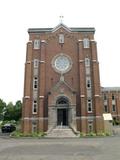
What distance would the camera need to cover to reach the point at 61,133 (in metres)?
31.7

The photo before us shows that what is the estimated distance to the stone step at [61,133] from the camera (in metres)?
31.2

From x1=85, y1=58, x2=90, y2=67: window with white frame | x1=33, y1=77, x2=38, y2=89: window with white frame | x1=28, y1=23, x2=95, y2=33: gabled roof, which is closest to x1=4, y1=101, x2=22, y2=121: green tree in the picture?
x1=33, y1=77, x2=38, y2=89: window with white frame

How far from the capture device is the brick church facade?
3459 cm

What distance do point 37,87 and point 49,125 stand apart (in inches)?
244

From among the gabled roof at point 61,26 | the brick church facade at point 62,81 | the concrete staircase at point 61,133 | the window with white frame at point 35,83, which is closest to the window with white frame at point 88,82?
the brick church facade at point 62,81

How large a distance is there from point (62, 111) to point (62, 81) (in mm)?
4493

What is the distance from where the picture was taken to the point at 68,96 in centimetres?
3491

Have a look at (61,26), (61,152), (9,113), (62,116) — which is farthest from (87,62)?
(9,113)

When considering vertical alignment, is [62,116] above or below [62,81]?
below

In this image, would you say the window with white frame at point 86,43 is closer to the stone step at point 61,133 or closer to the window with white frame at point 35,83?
the window with white frame at point 35,83

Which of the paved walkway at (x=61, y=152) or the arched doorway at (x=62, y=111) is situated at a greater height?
the arched doorway at (x=62, y=111)

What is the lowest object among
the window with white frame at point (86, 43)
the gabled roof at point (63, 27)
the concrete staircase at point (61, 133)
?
the concrete staircase at point (61, 133)

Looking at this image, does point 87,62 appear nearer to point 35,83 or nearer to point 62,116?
point 35,83

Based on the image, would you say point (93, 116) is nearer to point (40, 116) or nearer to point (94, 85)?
point (94, 85)
